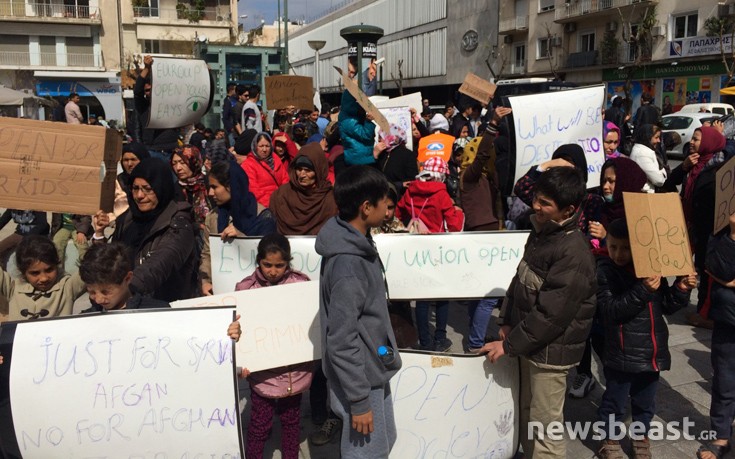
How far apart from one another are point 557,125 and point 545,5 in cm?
3841

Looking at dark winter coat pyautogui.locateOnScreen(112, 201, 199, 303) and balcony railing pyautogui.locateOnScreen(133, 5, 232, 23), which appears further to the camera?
balcony railing pyautogui.locateOnScreen(133, 5, 232, 23)

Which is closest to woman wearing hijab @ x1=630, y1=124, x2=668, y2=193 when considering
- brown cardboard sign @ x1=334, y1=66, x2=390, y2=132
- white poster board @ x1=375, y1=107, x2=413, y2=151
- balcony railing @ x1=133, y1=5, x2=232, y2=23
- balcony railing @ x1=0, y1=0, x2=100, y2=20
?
white poster board @ x1=375, y1=107, x2=413, y2=151

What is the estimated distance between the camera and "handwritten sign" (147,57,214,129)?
6.41 meters

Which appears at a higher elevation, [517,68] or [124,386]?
[517,68]

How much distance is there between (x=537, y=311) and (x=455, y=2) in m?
44.4

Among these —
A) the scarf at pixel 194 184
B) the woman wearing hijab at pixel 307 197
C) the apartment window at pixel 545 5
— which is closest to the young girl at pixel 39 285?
the woman wearing hijab at pixel 307 197

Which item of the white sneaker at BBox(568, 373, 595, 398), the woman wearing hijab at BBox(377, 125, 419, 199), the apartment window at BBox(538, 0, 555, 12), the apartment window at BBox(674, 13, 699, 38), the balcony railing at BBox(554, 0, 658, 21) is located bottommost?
the white sneaker at BBox(568, 373, 595, 398)

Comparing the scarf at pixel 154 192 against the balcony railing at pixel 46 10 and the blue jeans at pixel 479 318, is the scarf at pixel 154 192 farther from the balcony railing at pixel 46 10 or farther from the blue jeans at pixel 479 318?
the balcony railing at pixel 46 10

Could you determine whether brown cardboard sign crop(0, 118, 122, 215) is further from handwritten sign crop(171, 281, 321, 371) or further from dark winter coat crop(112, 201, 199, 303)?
handwritten sign crop(171, 281, 321, 371)

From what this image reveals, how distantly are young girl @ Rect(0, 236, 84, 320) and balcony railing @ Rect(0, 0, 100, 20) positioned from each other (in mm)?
46071

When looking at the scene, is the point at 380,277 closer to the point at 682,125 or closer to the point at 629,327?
the point at 629,327

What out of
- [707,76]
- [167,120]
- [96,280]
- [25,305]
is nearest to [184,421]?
[96,280]

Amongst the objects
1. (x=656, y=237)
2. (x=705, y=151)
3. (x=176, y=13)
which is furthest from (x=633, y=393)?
(x=176, y=13)

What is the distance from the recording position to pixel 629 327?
131 inches
